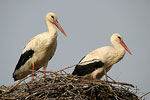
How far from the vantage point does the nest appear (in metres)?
7.70

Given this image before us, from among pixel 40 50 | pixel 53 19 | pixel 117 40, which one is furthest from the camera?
pixel 117 40

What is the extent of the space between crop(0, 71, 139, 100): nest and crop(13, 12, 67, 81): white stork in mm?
1847

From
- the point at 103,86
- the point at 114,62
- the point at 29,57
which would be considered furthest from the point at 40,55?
the point at 103,86

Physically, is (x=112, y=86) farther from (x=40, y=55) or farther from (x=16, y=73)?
(x=16, y=73)

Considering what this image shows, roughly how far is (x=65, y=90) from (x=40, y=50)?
8.02 feet

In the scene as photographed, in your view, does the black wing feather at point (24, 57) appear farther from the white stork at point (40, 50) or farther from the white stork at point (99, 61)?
the white stork at point (99, 61)

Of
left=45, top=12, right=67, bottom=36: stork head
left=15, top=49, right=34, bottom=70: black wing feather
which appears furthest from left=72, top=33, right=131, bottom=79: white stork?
left=15, top=49, right=34, bottom=70: black wing feather

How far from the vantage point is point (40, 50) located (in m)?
10.0

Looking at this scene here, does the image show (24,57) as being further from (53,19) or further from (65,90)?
(65,90)

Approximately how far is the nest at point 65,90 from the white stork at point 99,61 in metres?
1.66

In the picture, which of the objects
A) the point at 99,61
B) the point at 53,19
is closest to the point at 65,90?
the point at 99,61

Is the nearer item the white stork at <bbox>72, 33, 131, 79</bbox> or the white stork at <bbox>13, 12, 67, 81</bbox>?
the white stork at <bbox>72, 33, 131, 79</bbox>

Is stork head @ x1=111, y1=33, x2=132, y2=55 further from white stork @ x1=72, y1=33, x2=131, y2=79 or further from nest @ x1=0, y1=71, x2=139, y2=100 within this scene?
nest @ x1=0, y1=71, x2=139, y2=100

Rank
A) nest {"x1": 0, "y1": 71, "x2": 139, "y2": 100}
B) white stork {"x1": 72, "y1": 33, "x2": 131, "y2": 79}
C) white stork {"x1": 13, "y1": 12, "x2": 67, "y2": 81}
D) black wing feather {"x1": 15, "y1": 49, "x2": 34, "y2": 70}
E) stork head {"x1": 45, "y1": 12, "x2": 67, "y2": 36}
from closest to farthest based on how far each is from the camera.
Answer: nest {"x1": 0, "y1": 71, "x2": 139, "y2": 100} < white stork {"x1": 72, "y1": 33, "x2": 131, "y2": 79} < white stork {"x1": 13, "y1": 12, "x2": 67, "y2": 81} < black wing feather {"x1": 15, "y1": 49, "x2": 34, "y2": 70} < stork head {"x1": 45, "y1": 12, "x2": 67, "y2": 36}
